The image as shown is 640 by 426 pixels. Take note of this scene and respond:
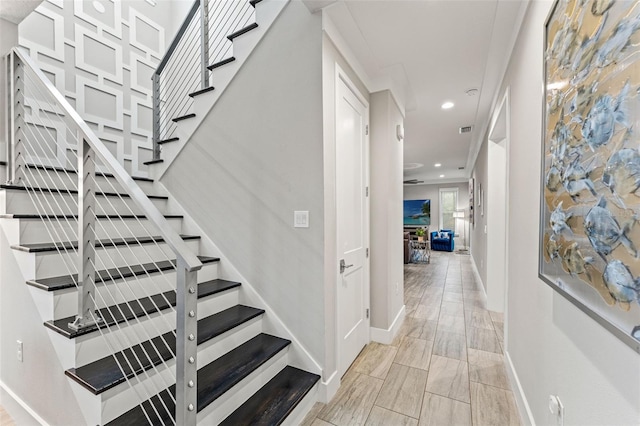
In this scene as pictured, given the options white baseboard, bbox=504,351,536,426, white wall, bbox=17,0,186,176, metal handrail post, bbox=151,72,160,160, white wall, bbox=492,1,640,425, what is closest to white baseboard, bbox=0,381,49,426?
white wall, bbox=17,0,186,176

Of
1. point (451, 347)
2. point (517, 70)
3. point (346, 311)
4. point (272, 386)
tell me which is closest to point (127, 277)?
point (272, 386)

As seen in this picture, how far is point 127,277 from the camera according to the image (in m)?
1.77

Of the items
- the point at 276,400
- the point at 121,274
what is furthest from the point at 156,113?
the point at 276,400

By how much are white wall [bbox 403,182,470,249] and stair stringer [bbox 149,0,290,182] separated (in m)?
10.2

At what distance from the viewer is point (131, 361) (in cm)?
144

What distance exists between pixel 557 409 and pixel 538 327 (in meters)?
0.40

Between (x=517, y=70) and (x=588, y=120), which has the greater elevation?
(x=517, y=70)

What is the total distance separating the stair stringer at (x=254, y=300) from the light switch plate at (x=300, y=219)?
0.68 m

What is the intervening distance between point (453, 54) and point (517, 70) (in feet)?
1.95

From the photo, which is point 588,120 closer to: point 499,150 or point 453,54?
point 453,54

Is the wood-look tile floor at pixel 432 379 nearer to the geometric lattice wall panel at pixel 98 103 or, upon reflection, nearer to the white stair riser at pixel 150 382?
the white stair riser at pixel 150 382

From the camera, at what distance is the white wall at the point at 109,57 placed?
8.68 feet

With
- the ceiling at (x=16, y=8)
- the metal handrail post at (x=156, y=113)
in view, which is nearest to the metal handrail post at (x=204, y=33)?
the metal handrail post at (x=156, y=113)

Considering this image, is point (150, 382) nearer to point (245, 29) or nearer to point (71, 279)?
point (71, 279)
